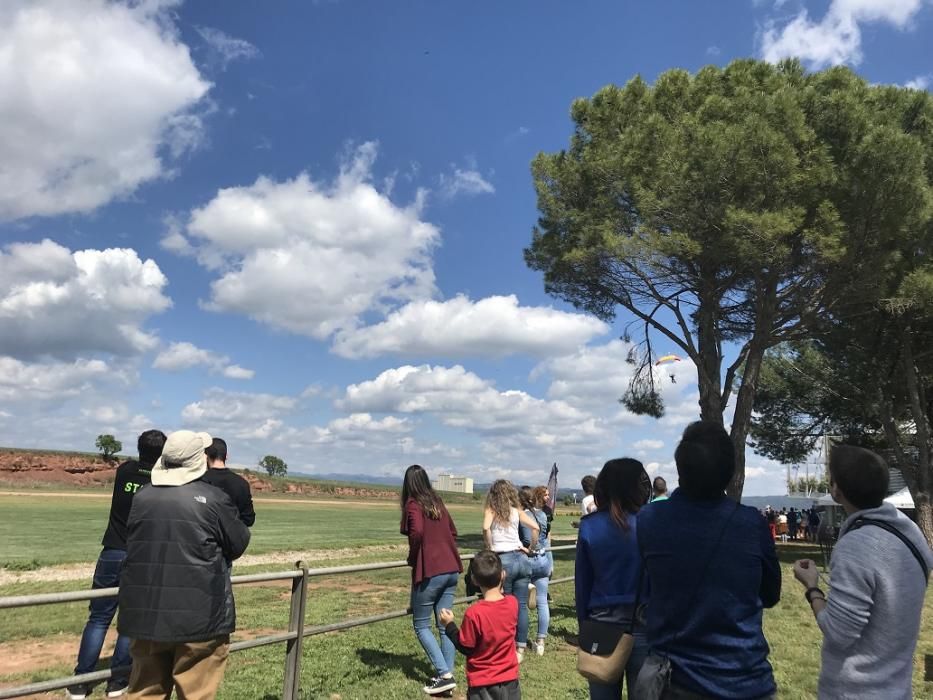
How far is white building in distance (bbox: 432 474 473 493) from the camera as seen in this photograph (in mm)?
124062

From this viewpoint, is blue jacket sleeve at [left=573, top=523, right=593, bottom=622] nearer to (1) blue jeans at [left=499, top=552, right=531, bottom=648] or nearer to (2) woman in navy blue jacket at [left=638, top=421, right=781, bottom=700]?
(2) woman in navy blue jacket at [left=638, top=421, right=781, bottom=700]

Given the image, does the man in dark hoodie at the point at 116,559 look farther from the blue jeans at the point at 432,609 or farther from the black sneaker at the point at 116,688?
the blue jeans at the point at 432,609

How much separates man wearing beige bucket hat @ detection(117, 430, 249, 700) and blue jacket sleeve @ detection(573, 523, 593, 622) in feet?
5.49

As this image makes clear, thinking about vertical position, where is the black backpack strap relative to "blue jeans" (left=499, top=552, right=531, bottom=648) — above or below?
above

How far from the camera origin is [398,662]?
620cm

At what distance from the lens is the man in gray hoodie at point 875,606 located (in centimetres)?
217

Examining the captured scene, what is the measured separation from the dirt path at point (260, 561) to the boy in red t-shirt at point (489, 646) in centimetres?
572

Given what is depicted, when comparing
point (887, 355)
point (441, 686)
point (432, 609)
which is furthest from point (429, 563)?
point (887, 355)

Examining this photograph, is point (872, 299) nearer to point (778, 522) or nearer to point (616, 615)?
point (616, 615)

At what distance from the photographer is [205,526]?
3.19 metres

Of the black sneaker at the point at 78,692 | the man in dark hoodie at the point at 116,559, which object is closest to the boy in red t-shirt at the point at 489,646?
the man in dark hoodie at the point at 116,559

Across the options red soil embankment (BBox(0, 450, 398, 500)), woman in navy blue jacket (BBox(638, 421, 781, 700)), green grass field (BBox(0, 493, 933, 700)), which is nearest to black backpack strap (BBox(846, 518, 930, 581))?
woman in navy blue jacket (BBox(638, 421, 781, 700))

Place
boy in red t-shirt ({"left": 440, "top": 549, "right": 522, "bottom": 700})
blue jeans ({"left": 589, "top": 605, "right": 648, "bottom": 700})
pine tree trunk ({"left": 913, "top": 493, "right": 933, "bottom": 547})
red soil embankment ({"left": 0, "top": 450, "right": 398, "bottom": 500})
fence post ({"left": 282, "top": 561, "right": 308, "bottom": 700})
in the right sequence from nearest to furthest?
1. blue jeans ({"left": 589, "top": 605, "right": 648, "bottom": 700})
2. boy in red t-shirt ({"left": 440, "top": 549, "right": 522, "bottom": 700})
3. fence post ({"left": 282, "top": 561, "right": 308, "bottom": 700})
4. pine tree trunk ({"left": 913, "top": 493, "right": 933, "bottom": 547})
5. red soil embankment ({"left": 0, "top": 450, "right": 398, "bottom": 500})

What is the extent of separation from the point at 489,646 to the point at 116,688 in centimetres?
302
